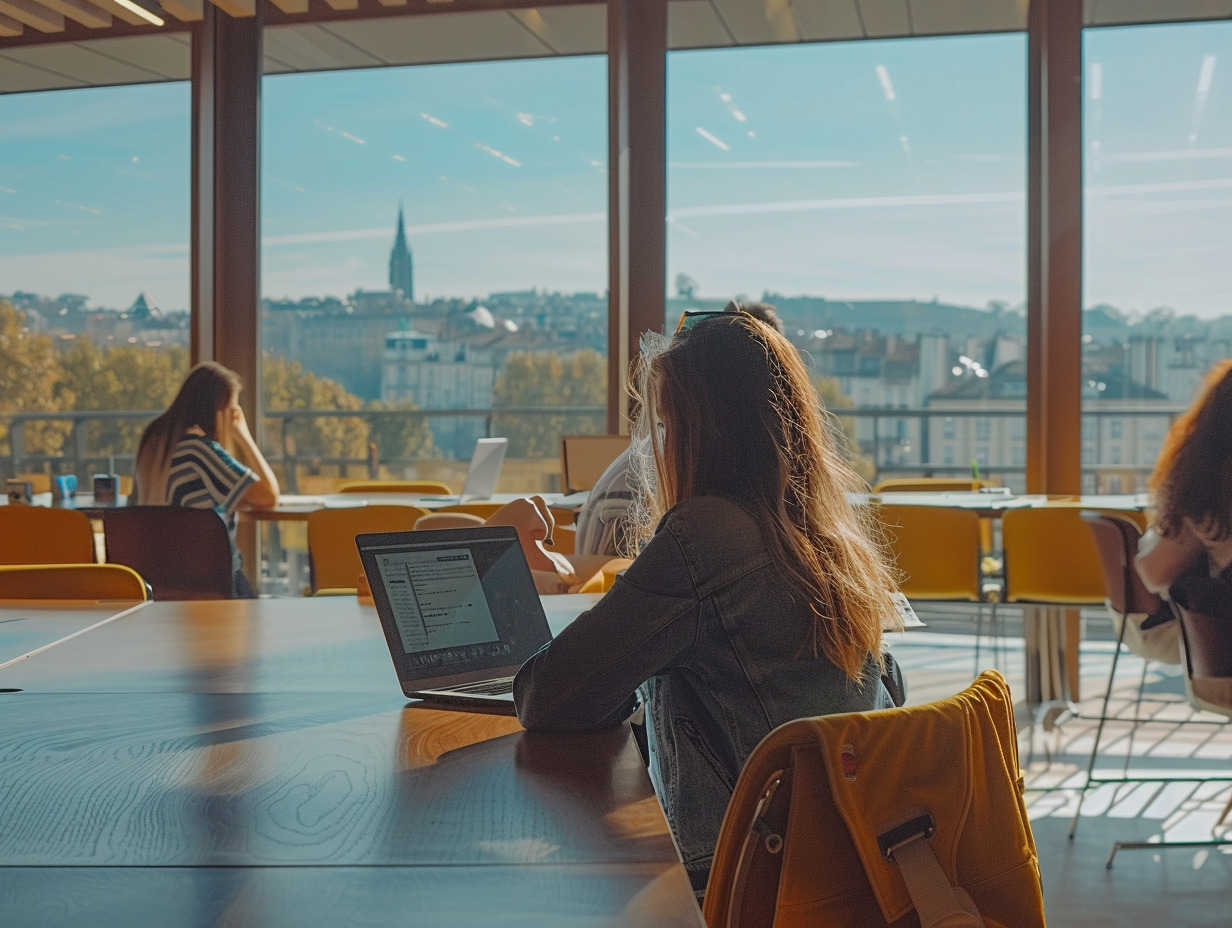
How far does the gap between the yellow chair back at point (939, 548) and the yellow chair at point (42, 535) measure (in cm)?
293

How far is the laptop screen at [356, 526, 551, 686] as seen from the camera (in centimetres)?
155

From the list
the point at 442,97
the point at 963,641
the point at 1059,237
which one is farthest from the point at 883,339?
the point at 442,97

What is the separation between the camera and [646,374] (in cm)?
158

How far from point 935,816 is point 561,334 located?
5.05m

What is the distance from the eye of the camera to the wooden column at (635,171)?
19.0ft

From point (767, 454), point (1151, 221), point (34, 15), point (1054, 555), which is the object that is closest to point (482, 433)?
point (1054, 555)

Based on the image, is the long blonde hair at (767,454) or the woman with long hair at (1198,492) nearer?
the long blonde hair at (767,454)

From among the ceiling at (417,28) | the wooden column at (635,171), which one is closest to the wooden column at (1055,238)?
the ceiling at (417,28)

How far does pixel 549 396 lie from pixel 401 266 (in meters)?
1.00

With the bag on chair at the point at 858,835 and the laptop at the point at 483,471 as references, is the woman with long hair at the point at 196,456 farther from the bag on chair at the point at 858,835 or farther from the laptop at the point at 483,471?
the bag on chair at the point at 858,835

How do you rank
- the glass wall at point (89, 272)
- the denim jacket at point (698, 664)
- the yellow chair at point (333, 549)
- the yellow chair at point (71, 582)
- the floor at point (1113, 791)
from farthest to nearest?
the glass wall at point (89, 272), the yellow chair at point (333, 549), the floor at point (1113, 791), the yellow chair at point (71, 582), the denim jacket at point (698, 664)

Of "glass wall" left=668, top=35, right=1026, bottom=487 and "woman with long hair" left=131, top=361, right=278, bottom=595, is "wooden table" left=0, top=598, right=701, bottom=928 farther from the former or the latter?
"glass wall" left=668, top=35, right=1026, bottom=487

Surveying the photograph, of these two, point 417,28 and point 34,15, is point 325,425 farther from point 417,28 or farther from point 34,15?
point 34,15

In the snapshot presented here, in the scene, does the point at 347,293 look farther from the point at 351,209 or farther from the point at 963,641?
the point at 963,641
